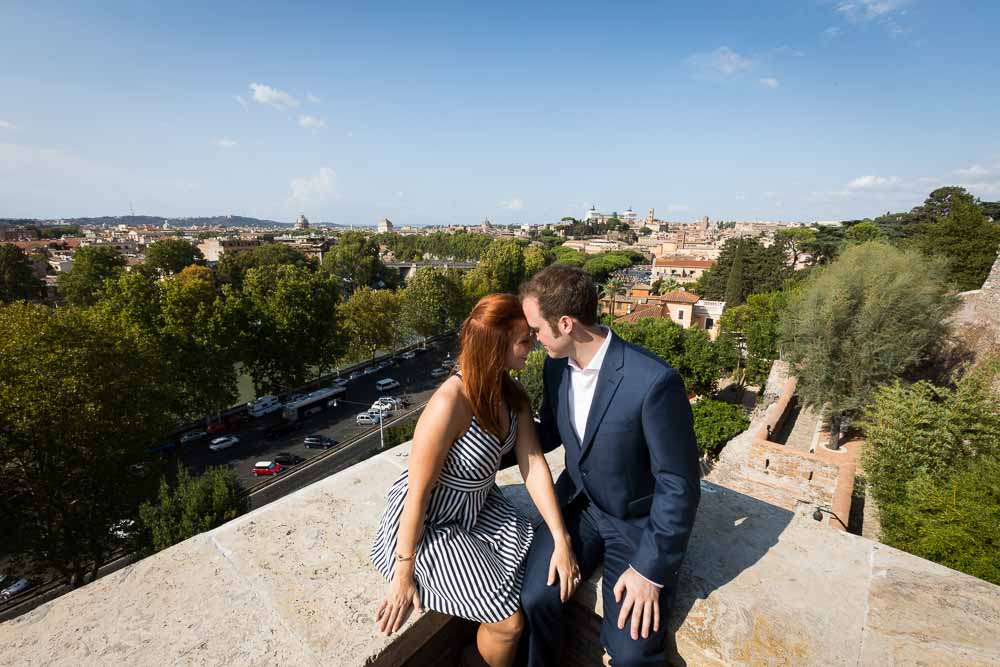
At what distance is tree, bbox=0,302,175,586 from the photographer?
8750mm

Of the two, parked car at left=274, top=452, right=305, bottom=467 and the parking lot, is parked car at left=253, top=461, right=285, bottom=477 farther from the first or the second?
parked car at left=274, top=452, right=305, bottom=467

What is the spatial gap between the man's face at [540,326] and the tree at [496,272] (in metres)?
30.1

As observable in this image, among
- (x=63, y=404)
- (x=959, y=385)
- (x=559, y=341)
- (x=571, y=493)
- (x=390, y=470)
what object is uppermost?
(x=559, y=341)

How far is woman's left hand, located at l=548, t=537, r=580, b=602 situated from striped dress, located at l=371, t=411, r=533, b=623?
145mm

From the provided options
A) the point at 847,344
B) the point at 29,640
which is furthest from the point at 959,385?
the point at 29,640

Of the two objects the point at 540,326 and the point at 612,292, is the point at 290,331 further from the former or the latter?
the point at 612,292

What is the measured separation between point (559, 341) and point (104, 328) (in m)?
13.0

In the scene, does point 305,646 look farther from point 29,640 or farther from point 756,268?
point 756,268

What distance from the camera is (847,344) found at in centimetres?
1143

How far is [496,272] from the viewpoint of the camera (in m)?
42.0

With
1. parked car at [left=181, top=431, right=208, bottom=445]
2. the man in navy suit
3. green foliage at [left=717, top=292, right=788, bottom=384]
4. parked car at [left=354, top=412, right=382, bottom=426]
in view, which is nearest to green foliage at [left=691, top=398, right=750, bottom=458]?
green foliage at [left=717, top=292, right=788, bottom=384]

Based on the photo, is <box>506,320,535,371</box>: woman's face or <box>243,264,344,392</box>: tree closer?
<box>506,320,535,371</box>: woman's face

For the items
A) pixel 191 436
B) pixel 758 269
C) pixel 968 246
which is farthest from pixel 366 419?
pixel 758 269

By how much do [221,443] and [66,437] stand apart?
777 cm
